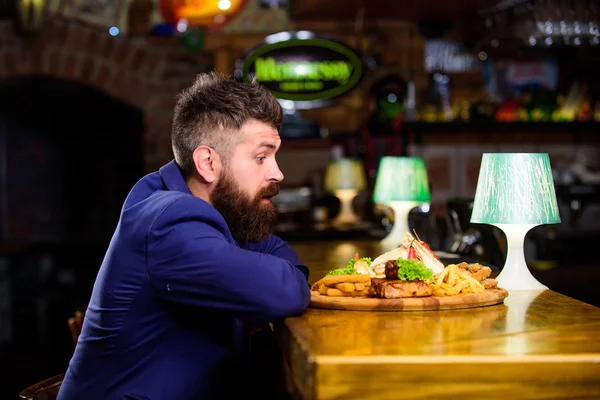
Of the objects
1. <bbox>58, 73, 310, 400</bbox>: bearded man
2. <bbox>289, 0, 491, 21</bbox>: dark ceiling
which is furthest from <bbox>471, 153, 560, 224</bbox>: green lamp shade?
<bbox>289, 0, 491, 21</bbox>: dark ceiling

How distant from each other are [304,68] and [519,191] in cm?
468

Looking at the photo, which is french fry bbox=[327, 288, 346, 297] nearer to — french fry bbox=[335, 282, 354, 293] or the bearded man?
french fry bbox=[335, 282, 354, 293]

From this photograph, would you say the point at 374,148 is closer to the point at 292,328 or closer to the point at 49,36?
the point at 49,36

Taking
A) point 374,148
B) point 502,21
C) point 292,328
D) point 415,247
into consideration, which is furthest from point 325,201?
point 292,328

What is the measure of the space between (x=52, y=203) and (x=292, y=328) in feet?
20.5

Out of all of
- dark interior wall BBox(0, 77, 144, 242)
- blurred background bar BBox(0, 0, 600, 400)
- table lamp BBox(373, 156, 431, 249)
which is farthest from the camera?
dark interior wall BBox(0, 77, 144, 242)

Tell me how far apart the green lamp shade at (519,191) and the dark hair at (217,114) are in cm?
68

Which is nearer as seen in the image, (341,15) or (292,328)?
(292,328)

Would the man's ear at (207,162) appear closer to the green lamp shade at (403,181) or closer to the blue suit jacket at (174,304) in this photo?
the blue suit jacket at (174,304)

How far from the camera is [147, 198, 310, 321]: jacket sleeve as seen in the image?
1958mm

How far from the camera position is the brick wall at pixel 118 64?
7035 millimetres

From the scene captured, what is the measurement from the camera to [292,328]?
76.5 inches

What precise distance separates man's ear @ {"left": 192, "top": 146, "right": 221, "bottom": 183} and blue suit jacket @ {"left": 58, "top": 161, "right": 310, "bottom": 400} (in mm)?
137

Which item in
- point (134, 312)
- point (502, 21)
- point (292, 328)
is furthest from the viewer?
point (502, 21)
